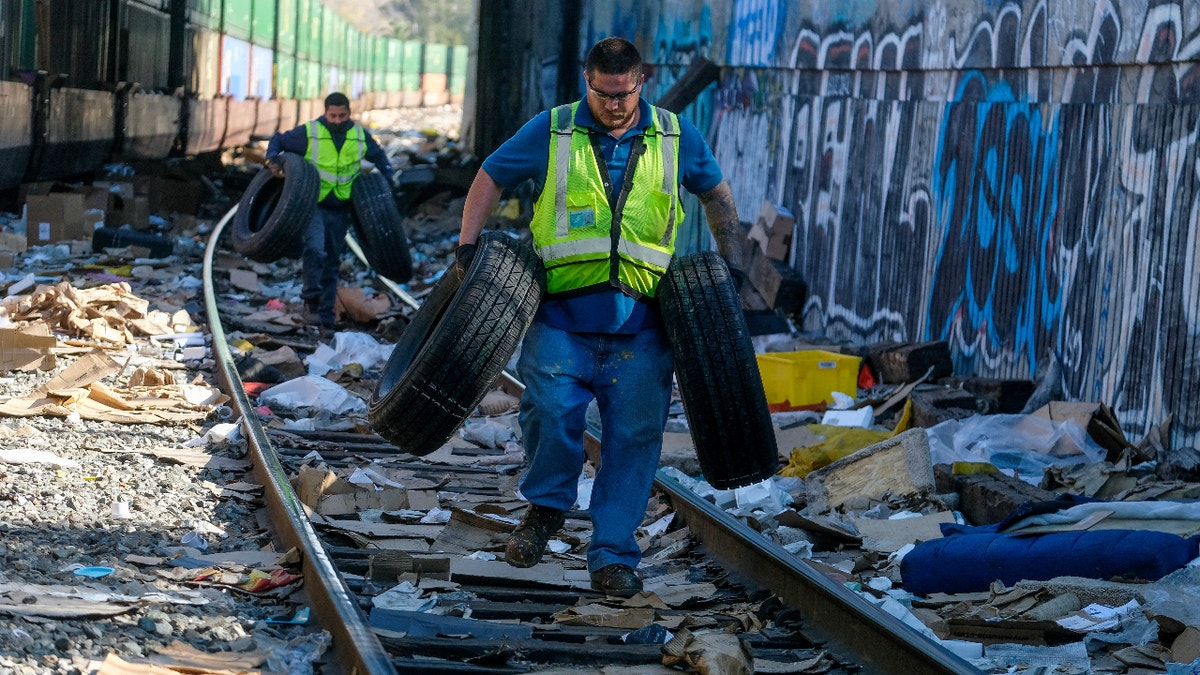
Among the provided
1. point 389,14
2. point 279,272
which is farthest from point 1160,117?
point 389,14

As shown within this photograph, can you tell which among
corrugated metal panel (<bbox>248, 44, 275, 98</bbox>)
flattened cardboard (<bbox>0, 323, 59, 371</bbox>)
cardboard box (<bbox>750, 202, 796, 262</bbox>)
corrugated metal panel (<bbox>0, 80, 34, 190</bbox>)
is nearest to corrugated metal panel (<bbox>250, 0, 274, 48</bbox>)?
corrugated metal panel (<bbox>248, 44, 275, 98</bbox>)

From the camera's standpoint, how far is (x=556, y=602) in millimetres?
5758

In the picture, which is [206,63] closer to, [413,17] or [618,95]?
[618,95]

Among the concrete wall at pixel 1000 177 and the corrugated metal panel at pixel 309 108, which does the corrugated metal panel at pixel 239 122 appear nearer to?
the corrugated metal panel at pixel 309 108

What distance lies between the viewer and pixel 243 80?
30844mm

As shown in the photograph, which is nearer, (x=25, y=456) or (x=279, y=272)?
(x=25, y=456)

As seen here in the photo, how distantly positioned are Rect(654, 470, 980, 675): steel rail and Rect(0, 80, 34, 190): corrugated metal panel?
12.0m

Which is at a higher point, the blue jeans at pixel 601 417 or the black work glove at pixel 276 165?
the black work glove at pixel 276 165

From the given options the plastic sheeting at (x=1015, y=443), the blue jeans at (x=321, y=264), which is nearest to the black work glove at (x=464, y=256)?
the plastic sheeting at (x=1015, y=443)

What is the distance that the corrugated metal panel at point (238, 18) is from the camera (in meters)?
29.0

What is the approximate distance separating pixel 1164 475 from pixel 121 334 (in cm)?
746

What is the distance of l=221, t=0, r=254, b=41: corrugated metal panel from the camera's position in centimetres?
→ 2902

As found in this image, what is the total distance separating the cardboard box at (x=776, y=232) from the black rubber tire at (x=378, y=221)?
3378 millimetres

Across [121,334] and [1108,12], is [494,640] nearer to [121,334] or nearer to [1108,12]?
[1108,12]
